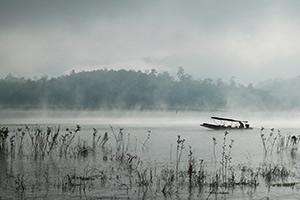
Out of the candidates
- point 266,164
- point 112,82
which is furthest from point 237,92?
point 266,164

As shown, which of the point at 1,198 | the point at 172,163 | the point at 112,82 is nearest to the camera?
the point at 1,198

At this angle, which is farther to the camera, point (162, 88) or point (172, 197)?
point (162, 88)

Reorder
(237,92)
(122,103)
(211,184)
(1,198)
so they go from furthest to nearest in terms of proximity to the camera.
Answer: (237,92) < (122,103) < (211,184) < (1,198)

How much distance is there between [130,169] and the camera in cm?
1497

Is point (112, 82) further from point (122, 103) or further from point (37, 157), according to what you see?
point (37, 157)

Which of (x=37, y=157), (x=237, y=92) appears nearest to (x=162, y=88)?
(x=237, y=92)

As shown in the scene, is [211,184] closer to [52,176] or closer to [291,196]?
[291,196]

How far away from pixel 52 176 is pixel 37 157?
4413 millimetres

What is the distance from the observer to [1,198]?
1067 centimetres

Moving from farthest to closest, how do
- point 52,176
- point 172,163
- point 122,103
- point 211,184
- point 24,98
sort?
point 122,103
point 24,98
point 172,163
point 52,176
point 211,184

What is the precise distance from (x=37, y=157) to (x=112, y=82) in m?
116

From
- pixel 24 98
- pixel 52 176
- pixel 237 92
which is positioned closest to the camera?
pixel 52 176

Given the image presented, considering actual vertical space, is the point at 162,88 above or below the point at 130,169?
above

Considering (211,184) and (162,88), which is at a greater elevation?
(162,88)
